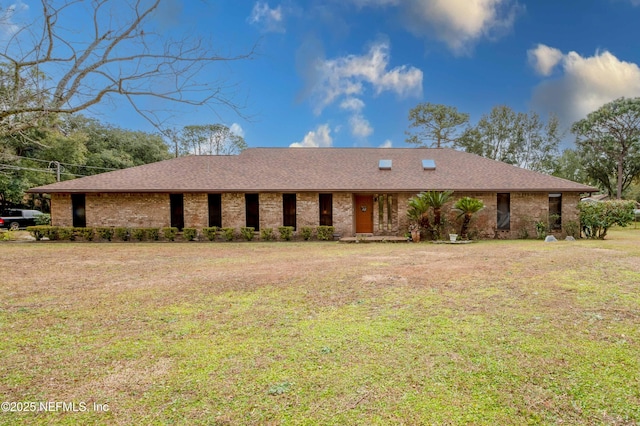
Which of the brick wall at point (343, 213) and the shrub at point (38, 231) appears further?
the brick wall at point (343, 213)

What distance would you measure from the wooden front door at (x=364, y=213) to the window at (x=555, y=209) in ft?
28.2

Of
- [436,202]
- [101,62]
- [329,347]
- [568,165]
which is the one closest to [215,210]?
[436,202]

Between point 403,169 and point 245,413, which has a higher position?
point 403,169

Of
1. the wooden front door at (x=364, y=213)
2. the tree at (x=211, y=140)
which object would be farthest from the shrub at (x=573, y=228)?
the tree at (x=211, y=140)

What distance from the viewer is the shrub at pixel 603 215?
48.2 feet

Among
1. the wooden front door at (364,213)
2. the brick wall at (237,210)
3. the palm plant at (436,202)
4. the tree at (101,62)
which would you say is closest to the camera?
the tree at (101,62)

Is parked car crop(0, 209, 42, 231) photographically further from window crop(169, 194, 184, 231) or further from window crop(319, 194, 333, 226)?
window crop(319, 194, 333, 226)

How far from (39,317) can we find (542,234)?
58.5ft

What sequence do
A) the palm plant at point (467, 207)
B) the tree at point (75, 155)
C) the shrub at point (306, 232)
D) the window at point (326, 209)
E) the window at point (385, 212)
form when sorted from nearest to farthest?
the palm plant at point (467, 207) → the shrub at point (306, 232) → the window at point (326, 209) → the window at point (385, 212) → the tree at point (75, 155)

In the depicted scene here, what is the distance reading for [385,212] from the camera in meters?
16.2

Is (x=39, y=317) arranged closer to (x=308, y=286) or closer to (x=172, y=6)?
(x=308, y=286)

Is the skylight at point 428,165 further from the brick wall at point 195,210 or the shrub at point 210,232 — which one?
the brick wall at point 195,210

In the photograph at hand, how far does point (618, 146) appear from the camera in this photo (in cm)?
Answer: 3136

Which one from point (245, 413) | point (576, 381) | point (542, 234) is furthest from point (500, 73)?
point (245, 413)
